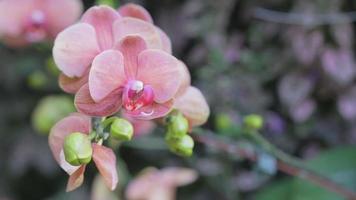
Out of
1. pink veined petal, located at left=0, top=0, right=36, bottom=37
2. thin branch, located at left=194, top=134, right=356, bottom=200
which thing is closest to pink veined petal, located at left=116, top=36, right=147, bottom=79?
thin branch, located at left=194, top=134, right=356, bottom=200

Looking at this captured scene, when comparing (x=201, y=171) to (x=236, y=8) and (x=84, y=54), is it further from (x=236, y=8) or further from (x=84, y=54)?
(x=84, y=54)

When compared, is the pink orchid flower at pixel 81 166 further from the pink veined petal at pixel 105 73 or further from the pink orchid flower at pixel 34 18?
the pink orchid flower at pixel 34 18

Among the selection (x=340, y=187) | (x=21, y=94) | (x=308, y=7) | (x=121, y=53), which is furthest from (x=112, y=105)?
(x=21, y=94)

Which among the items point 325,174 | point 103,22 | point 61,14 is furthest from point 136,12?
point 325,174

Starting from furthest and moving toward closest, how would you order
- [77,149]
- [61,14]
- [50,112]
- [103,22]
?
[50,112], [61,14], [103,22], [77,149]

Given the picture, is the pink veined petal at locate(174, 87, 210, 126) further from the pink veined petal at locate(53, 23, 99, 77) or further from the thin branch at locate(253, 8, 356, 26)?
the thin branch at locate(253, 8, 356, 26)

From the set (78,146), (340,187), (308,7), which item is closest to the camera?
(78,146)

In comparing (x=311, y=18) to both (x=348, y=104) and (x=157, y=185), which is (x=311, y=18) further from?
(x=157, y=185)
